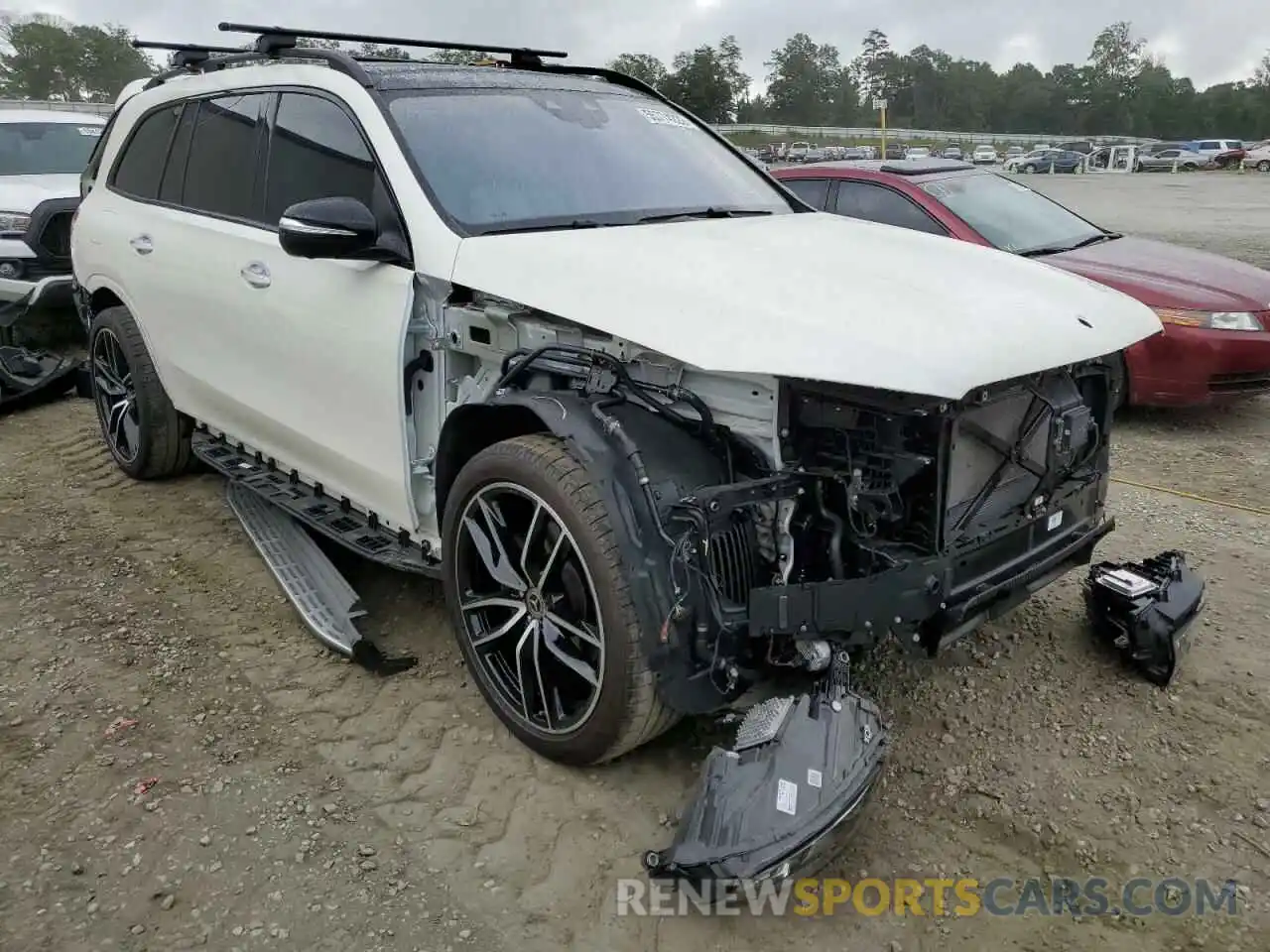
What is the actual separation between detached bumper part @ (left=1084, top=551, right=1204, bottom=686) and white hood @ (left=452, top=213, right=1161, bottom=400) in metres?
0.94

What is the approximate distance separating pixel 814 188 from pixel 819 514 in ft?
16.3

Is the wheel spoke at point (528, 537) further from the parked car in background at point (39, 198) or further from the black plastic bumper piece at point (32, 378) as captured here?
the parked car in background at point (39, 198)

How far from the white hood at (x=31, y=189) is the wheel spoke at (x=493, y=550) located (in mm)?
6971

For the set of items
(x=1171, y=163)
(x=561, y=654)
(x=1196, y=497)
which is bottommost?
(x=1196, y=497)

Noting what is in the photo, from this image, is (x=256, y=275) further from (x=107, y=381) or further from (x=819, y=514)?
(x=819, y=514)

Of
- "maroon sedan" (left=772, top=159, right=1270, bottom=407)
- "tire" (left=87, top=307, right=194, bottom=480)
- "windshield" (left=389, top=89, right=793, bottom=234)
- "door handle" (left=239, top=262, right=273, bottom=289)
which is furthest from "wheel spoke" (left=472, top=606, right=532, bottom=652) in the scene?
"maroon sedan" (left=772, top=159, right=1270, bottom=407)

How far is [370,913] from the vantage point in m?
2.44

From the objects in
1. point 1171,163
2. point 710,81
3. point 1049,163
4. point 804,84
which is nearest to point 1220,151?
point 1171,163

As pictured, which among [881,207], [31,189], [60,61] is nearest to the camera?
[881,207]

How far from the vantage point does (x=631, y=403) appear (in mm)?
2723

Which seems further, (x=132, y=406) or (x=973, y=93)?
(x=973, y=93)

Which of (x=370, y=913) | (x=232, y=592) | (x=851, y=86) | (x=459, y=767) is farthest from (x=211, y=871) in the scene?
(x=851, y=86)

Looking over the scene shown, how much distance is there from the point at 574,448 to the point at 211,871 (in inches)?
56.3

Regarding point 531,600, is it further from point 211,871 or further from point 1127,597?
point 1127,597
